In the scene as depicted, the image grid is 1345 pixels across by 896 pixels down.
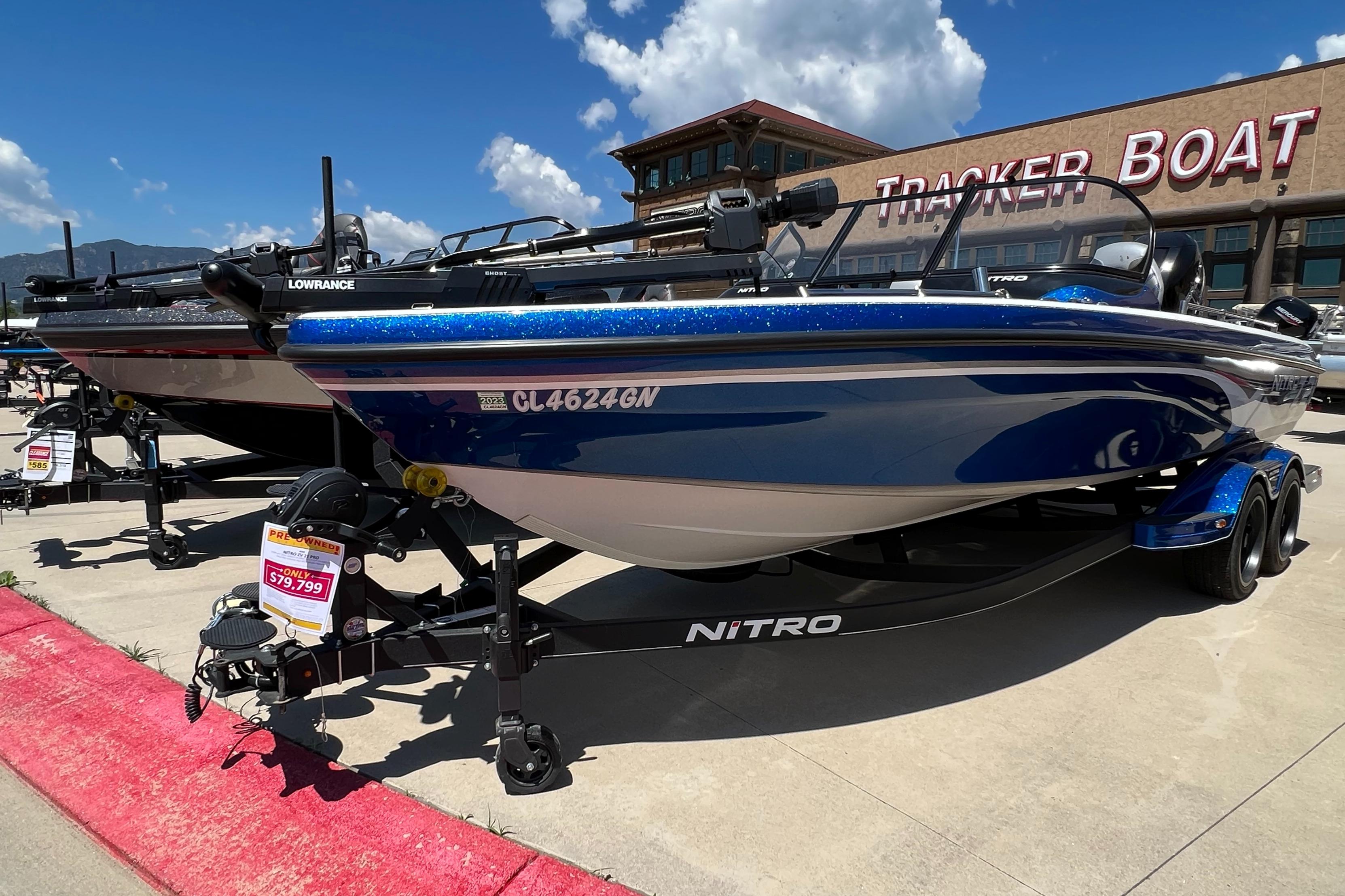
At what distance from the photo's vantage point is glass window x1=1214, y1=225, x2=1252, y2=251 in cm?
1521

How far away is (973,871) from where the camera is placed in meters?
1.82

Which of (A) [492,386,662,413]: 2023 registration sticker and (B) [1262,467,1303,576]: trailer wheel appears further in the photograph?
(B) [1262,467,1303,576]: trailer wheel

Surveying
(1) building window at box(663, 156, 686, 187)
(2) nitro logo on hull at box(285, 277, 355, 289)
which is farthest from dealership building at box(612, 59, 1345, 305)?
(2) nitro logo on hull at box(285, 277, 355, 289)

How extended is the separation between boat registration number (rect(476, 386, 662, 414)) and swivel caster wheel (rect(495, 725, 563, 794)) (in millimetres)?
859

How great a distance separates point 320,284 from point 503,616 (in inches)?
43.6

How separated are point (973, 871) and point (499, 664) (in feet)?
4.17

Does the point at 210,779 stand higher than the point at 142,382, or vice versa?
the point at 142,382

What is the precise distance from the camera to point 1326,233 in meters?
14.3

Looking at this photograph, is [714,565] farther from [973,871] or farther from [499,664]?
[973,871]

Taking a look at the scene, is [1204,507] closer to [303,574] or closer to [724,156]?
[303,574]

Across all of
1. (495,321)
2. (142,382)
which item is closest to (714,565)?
(495,321)

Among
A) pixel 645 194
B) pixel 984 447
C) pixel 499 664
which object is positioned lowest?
pixel 499 664

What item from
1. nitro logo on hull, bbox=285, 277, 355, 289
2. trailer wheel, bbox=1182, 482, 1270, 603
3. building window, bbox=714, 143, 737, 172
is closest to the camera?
nitro logo on hull, bbox=285, 277, 355, 289

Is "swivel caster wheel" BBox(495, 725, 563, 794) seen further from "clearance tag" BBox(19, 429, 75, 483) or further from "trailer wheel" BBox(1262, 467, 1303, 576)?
"trailer wheel" BBox(1262, 467, 1303, 576)
